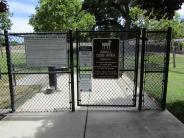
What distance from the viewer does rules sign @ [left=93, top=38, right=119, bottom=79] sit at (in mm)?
6645

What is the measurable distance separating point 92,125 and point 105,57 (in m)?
1.73

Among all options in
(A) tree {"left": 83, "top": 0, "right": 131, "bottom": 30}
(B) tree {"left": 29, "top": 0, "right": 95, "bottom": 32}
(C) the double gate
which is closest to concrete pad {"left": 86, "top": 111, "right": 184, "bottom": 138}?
(C) the double gate

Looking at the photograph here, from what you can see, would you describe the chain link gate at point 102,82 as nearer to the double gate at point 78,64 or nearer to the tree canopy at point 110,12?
the double gate at point 78,64

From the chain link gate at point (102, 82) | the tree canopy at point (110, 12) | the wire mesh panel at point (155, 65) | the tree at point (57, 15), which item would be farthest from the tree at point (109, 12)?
the wire mesh panel at point (155, 65)

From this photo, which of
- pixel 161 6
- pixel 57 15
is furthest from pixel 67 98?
pixel 57 15

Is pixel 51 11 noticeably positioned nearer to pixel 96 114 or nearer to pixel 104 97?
pixel 104 97

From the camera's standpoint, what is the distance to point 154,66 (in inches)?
307

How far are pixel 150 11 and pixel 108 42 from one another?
194cm

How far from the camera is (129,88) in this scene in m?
9.96

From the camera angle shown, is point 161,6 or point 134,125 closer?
point 134,125

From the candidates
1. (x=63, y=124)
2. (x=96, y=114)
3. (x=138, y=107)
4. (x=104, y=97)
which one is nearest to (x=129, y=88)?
(x=104, y=97)

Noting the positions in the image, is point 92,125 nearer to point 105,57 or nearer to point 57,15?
point 105,57

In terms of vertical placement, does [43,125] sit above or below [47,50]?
below

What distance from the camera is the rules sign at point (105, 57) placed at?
664cm
